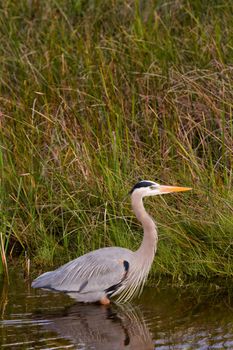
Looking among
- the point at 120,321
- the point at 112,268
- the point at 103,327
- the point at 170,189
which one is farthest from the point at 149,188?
the point at 103,327

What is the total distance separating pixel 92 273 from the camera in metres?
6.61

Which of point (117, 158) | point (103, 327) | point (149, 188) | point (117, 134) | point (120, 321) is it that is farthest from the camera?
point (117, 134)

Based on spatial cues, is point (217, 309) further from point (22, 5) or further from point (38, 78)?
point (22, 5)

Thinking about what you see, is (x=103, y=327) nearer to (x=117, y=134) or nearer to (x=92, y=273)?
(x=92, y=273)

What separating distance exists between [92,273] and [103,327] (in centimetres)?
68

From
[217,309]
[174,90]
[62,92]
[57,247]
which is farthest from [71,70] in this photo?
[217,309]

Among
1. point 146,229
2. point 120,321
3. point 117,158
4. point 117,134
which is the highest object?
point 117,134

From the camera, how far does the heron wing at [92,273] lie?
6.49 meters

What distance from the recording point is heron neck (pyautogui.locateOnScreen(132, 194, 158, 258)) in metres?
6.56

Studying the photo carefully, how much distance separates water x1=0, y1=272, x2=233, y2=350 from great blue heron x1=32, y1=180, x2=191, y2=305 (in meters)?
0.10

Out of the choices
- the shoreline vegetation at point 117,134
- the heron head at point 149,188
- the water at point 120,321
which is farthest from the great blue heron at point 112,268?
the shoreline vegetation at point 117,134

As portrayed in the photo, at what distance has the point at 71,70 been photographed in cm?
873

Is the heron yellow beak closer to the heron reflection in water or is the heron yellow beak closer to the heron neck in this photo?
the heron neck

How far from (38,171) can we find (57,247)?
25.6 inches
